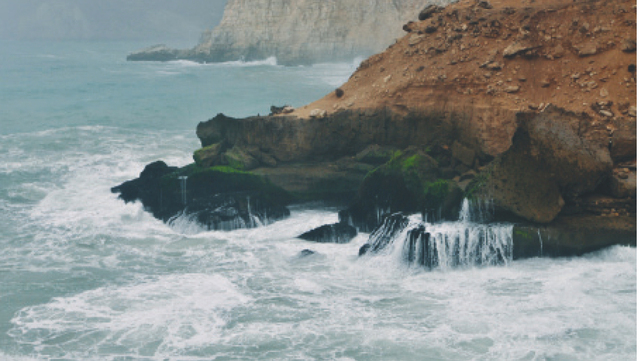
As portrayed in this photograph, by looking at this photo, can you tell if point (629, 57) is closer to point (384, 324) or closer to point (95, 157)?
point (384, 324)

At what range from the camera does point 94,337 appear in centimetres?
1470

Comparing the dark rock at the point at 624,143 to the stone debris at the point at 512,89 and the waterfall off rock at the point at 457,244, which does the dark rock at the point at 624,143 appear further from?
→ the waterfall off rock at the point at 457,244

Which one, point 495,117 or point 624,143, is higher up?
point 495,117

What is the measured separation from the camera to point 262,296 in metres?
16.4

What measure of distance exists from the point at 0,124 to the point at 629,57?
106ft

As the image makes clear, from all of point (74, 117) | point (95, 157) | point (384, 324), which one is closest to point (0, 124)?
point (74, 117)

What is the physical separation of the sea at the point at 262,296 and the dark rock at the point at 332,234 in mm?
232

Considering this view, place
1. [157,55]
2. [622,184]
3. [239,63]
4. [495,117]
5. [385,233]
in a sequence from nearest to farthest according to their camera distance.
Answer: [622,184], [385,233], [495,117], [239,63], [157,55]

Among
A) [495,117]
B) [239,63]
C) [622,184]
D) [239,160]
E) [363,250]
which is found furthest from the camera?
[239,63]

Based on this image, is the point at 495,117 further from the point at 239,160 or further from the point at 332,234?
the point at 239,160

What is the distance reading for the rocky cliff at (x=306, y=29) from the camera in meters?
66.8

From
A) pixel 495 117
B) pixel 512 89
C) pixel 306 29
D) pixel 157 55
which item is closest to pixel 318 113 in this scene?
pixel 495 117

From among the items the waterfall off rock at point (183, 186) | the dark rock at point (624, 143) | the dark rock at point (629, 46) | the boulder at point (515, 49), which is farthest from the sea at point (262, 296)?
the boulder at point (515, 49)

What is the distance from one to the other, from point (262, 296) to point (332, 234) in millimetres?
3624
